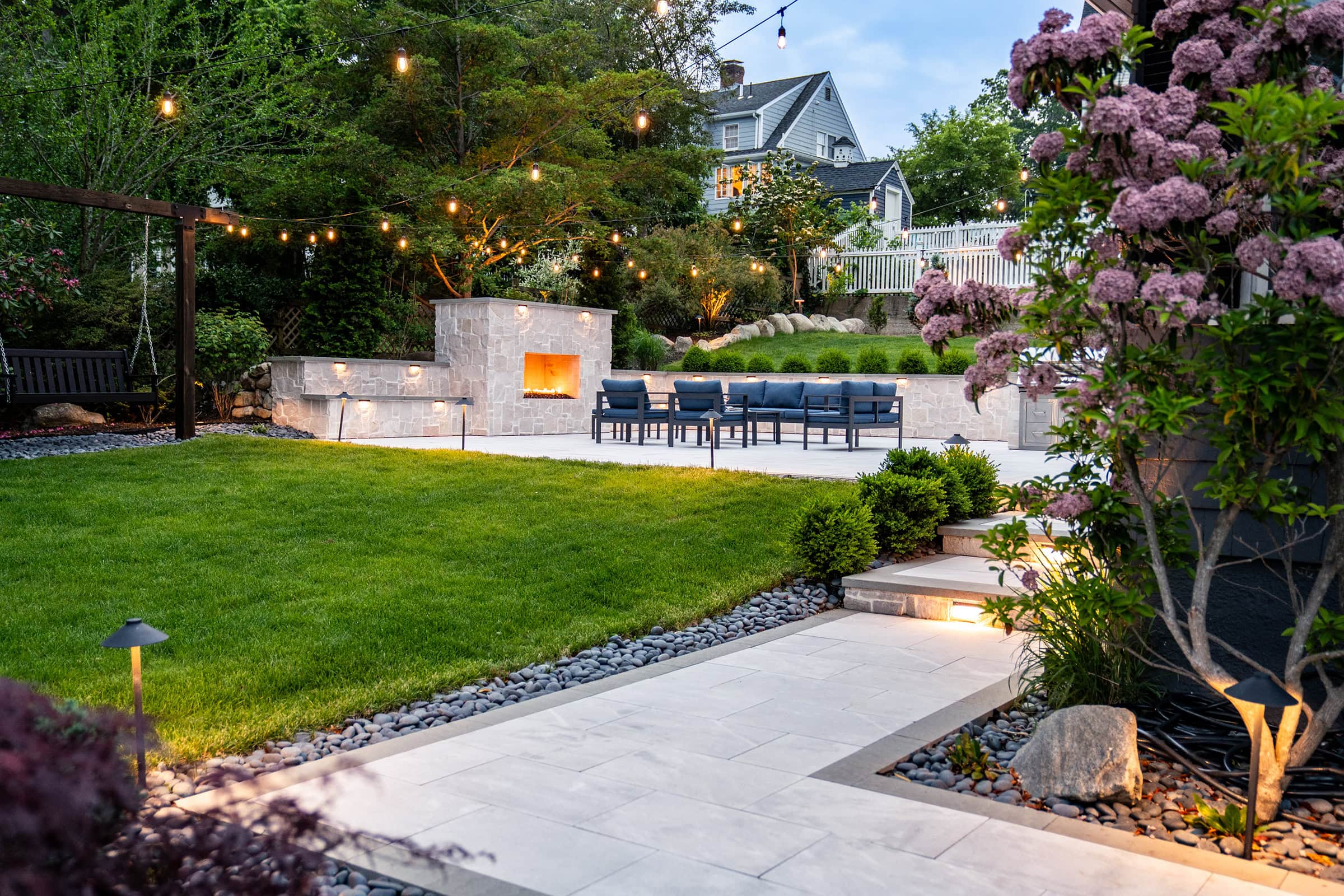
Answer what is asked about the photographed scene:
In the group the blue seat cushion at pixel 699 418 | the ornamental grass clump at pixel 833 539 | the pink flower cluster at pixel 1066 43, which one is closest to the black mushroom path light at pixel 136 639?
the pink flower cluster at pixel 1066 43

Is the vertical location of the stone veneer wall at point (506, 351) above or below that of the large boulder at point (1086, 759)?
above

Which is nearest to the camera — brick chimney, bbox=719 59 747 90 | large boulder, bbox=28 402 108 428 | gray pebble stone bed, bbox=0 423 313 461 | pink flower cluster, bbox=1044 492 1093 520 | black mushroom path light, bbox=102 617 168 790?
black mushroom path light, bbox=102 617 168 790

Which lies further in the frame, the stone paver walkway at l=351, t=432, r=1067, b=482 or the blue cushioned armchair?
the blue cushioned armchair

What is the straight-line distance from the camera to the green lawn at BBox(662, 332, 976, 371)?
19.5 meters

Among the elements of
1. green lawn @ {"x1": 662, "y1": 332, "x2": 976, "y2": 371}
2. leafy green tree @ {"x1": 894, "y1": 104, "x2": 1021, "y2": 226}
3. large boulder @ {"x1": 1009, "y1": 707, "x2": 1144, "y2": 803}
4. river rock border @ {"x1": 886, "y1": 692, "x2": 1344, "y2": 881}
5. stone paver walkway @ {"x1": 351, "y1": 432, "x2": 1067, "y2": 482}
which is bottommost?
river rock border @ {"x1": 886, "y1": 692, "x2": 1344, "y2": 881}

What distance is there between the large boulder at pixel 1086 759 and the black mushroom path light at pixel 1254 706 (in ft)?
1.11

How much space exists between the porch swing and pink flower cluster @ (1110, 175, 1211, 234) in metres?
9.82

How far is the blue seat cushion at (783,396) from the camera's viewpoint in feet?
49.0

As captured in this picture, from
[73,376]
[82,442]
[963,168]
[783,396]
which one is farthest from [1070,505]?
[963,168]

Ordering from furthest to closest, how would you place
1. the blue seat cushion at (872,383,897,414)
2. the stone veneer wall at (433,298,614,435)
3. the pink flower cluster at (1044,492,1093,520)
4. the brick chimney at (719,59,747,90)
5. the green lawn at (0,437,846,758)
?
the brick chimney at (719,59,747,90), the stone veneer wall at (433,298,614,435), the blue seat cushion at (872,383,897,414), the green lawn at (0,437,846,758), the pink flower cluster at (1044,492,1093,520)

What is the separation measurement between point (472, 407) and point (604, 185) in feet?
15.0

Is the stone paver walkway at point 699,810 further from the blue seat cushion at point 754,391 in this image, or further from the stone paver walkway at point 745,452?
the blue seat cushion at point 754,391

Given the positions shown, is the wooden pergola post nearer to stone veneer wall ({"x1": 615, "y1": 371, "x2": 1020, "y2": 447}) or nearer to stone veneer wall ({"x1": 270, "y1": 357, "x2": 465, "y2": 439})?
stone veneer wall ({"x1": 270, "y1": 357, "x2": 465, "y2": 439})

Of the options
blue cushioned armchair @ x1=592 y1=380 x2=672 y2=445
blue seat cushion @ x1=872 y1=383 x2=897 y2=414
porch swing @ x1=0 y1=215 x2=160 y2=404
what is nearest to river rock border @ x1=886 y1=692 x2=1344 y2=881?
porch swing @ x1=0 y1=215 x2=160 y2=404
